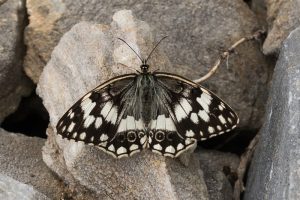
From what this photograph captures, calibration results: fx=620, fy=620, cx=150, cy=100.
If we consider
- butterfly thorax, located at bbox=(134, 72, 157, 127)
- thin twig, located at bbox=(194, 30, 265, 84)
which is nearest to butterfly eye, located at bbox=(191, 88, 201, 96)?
butterfly thorax, located at bbox=(134, 72, 157, 127)

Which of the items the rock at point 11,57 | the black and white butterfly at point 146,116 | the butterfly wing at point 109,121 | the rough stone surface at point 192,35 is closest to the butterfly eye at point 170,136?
the black and white butterfly at point 146,116

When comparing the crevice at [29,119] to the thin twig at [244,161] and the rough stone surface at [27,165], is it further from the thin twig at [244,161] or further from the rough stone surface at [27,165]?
the thin twig at [244,161]

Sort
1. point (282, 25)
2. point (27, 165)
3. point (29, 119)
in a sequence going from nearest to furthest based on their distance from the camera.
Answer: point (27, 165)
point (282, 25)
point (29, 119)

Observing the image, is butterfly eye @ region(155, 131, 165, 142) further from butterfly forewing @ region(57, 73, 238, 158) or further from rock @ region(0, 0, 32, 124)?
rock @ region(0, 0, 32, 124)

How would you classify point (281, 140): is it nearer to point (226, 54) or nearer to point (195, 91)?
point (195, 91)

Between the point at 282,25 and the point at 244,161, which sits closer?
the point at 244,161

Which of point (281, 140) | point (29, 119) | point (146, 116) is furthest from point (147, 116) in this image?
point (29, 119)
